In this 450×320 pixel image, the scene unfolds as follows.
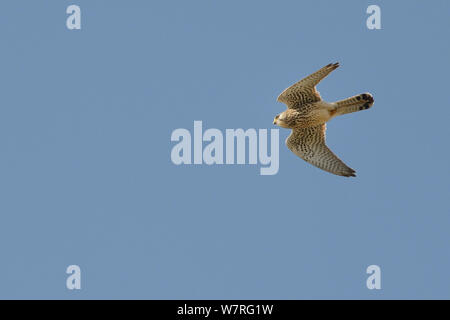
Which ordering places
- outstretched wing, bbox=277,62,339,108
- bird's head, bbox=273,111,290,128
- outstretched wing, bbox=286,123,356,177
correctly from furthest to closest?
outstretched wing, bbox=286,123,356,177 < bird's head, bbox=273,111,290,128 < outstretched wing, bbox=277,62,339,108

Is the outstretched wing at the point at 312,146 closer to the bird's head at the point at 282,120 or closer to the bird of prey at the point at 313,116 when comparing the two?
the bird of prey at the point at 313,116

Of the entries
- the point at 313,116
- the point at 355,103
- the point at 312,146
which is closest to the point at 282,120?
the point at 313,116

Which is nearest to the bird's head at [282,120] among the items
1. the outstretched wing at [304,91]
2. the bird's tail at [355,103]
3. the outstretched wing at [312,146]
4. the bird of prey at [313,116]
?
the bird of prey at [313,116]

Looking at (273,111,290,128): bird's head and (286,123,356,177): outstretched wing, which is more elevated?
Result: (273,111,290,128): bird's head

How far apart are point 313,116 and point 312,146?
564 mm

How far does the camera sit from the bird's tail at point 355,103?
34.6 feet

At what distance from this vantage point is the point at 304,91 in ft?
35.3

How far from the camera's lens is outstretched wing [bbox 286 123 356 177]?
11.1 meters

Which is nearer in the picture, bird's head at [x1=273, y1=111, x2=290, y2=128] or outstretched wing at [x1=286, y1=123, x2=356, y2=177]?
bird's head at [x1=273, y1=111, x2=290, y2=128]

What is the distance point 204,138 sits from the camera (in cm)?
1283

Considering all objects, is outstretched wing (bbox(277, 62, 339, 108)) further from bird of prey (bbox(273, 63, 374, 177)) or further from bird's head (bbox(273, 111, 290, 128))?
bird's head (bbox(273, 111, 290, 128))

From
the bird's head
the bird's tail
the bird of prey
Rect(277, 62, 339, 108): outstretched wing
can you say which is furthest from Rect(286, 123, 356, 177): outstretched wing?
the bird's tail
